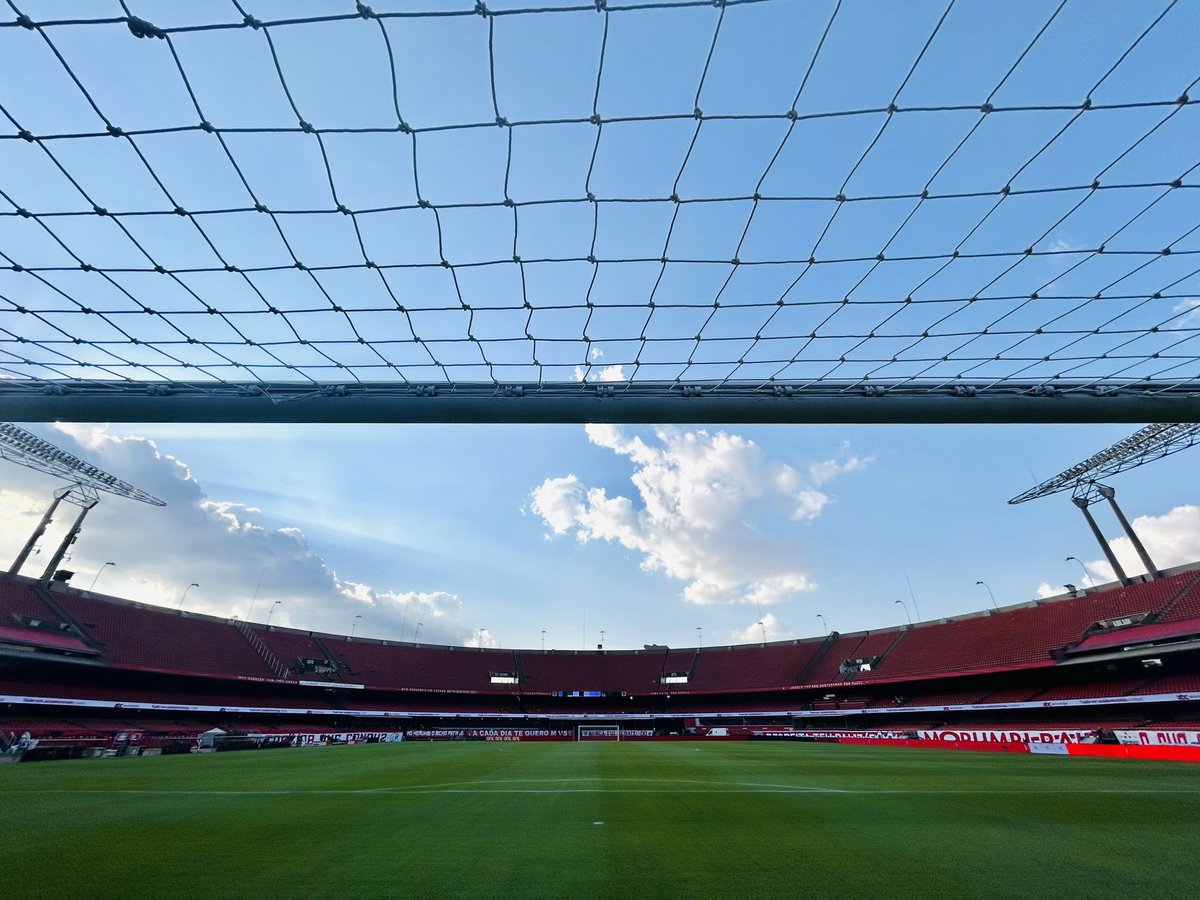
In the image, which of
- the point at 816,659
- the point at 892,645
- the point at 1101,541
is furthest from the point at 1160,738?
the point at 816,659

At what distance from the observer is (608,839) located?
538cm

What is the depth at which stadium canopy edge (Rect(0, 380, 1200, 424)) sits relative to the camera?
15.7 ft

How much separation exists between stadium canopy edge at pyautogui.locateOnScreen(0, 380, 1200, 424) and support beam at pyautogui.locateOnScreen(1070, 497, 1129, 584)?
132 ft

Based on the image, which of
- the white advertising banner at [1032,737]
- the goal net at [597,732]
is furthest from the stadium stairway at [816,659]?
the white advertising banner at [1032,737]

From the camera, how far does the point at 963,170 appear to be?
4.38 m

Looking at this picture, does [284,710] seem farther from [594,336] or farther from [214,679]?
[594,336]

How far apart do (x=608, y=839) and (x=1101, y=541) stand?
4649 cm

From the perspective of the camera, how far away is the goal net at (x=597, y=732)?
1964 inches

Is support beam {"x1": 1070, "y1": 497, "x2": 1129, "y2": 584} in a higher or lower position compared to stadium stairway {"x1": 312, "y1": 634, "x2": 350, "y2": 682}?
higher

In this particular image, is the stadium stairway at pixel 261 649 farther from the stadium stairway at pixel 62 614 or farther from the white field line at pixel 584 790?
the white field line at pixel 584 790

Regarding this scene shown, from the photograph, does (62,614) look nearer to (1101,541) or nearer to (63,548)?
(63,548)

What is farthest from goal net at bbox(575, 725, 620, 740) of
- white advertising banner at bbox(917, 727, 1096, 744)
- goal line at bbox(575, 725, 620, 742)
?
white advertising banner at bbox(917, 727, 1096, 744)

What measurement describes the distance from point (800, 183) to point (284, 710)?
4910cm

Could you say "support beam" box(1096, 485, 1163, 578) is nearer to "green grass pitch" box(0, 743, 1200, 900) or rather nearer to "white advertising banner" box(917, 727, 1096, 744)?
"white advertising banner" box(917, 727, 1096, 744)
